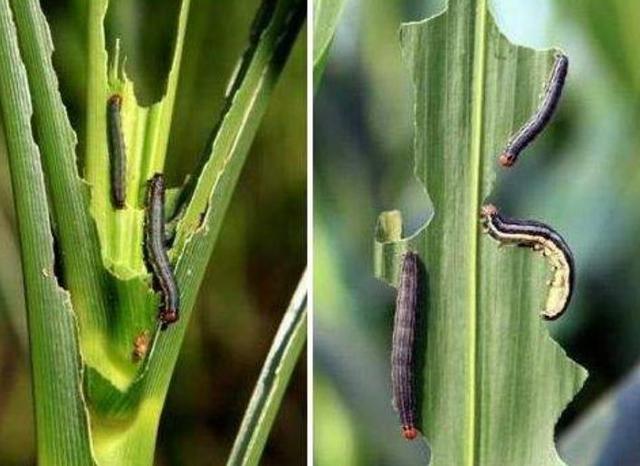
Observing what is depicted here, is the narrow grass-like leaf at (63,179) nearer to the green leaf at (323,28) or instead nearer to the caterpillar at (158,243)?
the caterpillar at (158,243)

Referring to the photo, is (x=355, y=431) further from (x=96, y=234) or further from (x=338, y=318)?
(x=96, y=234)

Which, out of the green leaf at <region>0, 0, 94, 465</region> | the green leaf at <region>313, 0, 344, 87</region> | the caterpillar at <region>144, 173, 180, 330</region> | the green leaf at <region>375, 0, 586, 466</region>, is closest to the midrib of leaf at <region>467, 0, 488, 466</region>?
the green leaf at <region>375, 0, 586, 466</region>

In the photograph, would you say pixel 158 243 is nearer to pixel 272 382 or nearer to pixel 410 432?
pixel 272 382

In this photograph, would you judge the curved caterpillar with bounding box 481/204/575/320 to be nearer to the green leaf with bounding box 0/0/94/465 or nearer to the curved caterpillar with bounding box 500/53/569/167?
the curved caterpillar with bounding box 500/53/569/167

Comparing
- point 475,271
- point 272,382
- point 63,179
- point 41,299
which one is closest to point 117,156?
point 63,179

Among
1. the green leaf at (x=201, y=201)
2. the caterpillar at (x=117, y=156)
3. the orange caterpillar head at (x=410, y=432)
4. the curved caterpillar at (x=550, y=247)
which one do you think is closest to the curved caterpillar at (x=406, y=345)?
the orange caterpillar head at (x=410, y=432)
